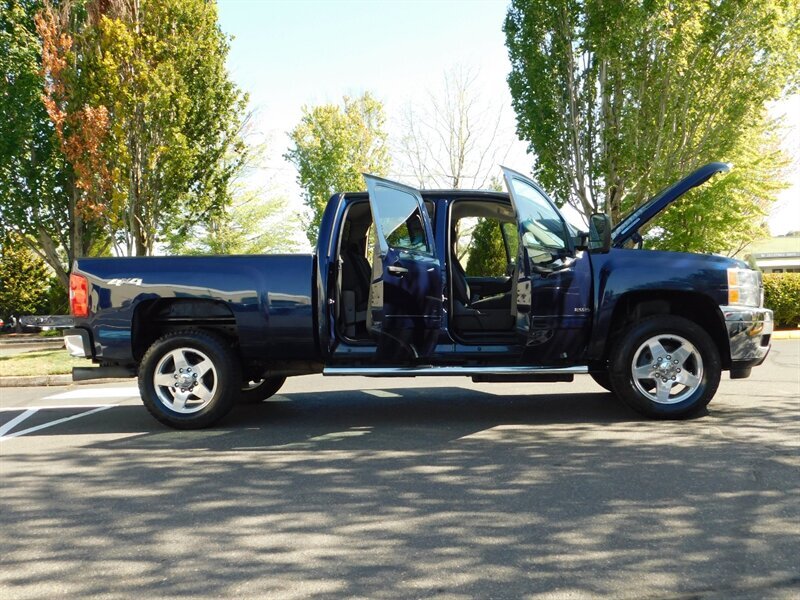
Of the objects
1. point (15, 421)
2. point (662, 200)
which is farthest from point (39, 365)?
point (662, 200)

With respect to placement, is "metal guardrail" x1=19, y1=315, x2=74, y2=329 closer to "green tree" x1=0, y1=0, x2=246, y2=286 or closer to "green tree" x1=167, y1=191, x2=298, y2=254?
"green tree" x1=0, y1=0, x2=246, y2=286

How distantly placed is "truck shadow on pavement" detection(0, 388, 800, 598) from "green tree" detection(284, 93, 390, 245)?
29.9m

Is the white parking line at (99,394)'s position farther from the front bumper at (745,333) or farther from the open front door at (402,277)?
the front bumper at (745,333)

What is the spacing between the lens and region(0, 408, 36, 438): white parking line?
22.7ft

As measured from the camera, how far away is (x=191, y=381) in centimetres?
654

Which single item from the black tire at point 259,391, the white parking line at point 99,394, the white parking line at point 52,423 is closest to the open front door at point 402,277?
the black tire at point 259,391

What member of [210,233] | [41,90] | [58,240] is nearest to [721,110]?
[41,90]

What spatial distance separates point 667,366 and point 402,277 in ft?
7.84

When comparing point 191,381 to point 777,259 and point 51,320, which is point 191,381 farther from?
point 777,259

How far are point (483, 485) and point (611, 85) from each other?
53.0 feet

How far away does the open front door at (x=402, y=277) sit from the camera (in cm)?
611

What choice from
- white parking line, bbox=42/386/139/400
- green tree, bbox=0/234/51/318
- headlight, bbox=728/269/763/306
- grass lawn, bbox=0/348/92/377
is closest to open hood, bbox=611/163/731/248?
headlight, bbox=728/269/763/306

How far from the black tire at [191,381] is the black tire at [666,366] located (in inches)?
131

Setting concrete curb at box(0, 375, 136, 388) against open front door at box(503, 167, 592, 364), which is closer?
open front door at box(503, 167, 592, 364)
